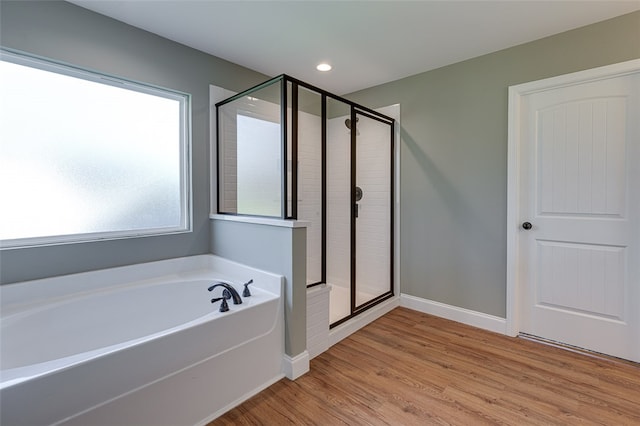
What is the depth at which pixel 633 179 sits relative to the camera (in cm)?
204

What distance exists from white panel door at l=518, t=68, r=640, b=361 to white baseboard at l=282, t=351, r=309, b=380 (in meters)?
1.91

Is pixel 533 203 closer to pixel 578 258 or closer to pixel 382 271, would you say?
pixel 578 258

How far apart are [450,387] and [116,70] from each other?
3108 millimetres

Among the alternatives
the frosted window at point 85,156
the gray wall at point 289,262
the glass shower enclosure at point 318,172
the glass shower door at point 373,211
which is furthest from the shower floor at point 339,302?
the frosted window at point 85,156

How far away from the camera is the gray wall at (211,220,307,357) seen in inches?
76.3

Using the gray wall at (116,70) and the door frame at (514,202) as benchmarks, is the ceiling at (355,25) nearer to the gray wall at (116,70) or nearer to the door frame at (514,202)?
the gray wall at (116,70)

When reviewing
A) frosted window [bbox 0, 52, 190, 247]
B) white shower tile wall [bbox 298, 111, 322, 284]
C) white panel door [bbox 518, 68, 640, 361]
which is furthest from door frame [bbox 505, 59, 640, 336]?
frosted window [bbox 0, 52, 190, 247]

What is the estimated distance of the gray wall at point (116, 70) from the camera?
5.85ft

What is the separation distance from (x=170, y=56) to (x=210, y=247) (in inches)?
63.3

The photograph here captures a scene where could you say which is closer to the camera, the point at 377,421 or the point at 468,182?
the point at 377,421

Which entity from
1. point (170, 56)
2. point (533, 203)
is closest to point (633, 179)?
point (533, 203)

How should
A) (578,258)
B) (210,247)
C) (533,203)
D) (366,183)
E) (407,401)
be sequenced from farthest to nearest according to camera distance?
(366,183) → (210,247) → (533,203) → (578,258) → (407,401)

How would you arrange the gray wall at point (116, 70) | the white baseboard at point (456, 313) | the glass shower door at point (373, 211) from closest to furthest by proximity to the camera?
the gray wall at point (116, 70) < the white baseboard at point (456, 313) < the glass shower door at point (373, 211)

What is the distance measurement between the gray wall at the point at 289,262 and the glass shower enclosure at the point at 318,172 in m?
0.15
